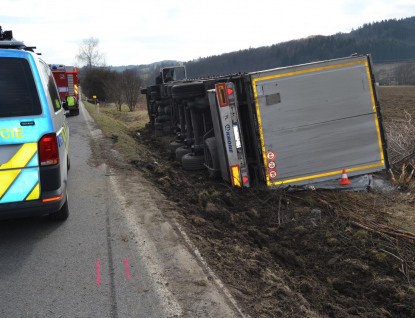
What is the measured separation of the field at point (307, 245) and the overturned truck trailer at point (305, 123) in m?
0.40

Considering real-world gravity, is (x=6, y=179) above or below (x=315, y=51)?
below

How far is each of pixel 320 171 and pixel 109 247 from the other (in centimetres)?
399

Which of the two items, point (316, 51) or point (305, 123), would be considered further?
point (316, 51)

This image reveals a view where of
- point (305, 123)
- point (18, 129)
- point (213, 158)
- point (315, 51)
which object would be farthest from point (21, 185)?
point (315, 51)

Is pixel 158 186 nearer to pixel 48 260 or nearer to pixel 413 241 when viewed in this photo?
pixel 48 260

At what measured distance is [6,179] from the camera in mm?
4574

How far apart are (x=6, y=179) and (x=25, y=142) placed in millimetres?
459

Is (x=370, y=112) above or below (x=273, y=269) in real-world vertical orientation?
above

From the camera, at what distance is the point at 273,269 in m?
4.45

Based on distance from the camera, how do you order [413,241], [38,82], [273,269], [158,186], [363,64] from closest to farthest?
1. [273,269]
2. [38,82]
3. [413,241]
4. [363,64]
5. [158,186]

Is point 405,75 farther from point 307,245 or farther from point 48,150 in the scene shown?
point 48,150

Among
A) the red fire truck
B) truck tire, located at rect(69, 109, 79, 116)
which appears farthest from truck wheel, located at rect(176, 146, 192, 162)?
truck tire, located at rect(69, 109, 79, 116)

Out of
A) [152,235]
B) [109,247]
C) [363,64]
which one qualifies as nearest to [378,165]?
[363,64]

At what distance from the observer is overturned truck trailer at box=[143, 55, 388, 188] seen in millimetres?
7004
